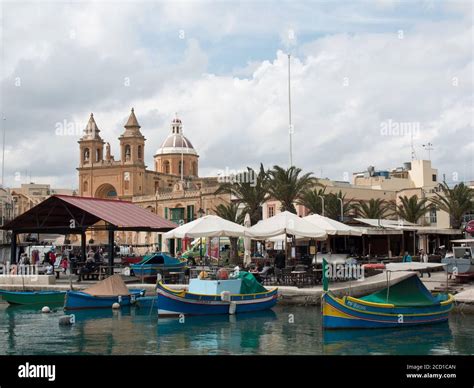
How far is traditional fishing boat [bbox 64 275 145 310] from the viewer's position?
76.7ft

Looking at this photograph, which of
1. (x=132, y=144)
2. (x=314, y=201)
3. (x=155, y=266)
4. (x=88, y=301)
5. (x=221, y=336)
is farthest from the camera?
(x=132, y=144)

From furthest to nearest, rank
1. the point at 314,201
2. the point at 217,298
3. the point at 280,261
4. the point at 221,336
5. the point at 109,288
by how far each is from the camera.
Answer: the point at 314,201 < the point at 280,261 < the point at 109,288 < the point at 217,298 < the point at 221,336

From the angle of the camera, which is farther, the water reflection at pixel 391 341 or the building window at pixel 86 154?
the building window at pixel 86 154

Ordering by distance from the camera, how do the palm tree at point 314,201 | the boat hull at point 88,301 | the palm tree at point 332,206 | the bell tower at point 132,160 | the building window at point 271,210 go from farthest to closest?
1. the bell tower at point 132,160
2. the building window at point 271,210
3. the palm tree at point 332,206
4. the palm tree at point 314,201
5. the boat hull at point 88,301

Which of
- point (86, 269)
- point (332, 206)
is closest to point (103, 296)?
point (86, 269)

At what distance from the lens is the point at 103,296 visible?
23859 millimetres

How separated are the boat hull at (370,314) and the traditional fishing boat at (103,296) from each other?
9.41 m

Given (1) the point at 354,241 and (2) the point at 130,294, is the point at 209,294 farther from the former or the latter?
(1) the point at 354,241

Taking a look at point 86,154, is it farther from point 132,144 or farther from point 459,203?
point 459,203

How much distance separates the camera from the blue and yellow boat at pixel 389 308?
17906 mm

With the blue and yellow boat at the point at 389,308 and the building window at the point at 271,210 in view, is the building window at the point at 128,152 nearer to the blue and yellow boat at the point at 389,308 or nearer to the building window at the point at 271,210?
the building window at the point at 271,210

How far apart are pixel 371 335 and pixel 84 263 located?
17464 mm

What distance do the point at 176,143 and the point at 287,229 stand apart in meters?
74.0

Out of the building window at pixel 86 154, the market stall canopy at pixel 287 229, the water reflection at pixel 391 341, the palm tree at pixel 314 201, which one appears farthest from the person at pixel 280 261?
A: the building window at pixel 86 154
